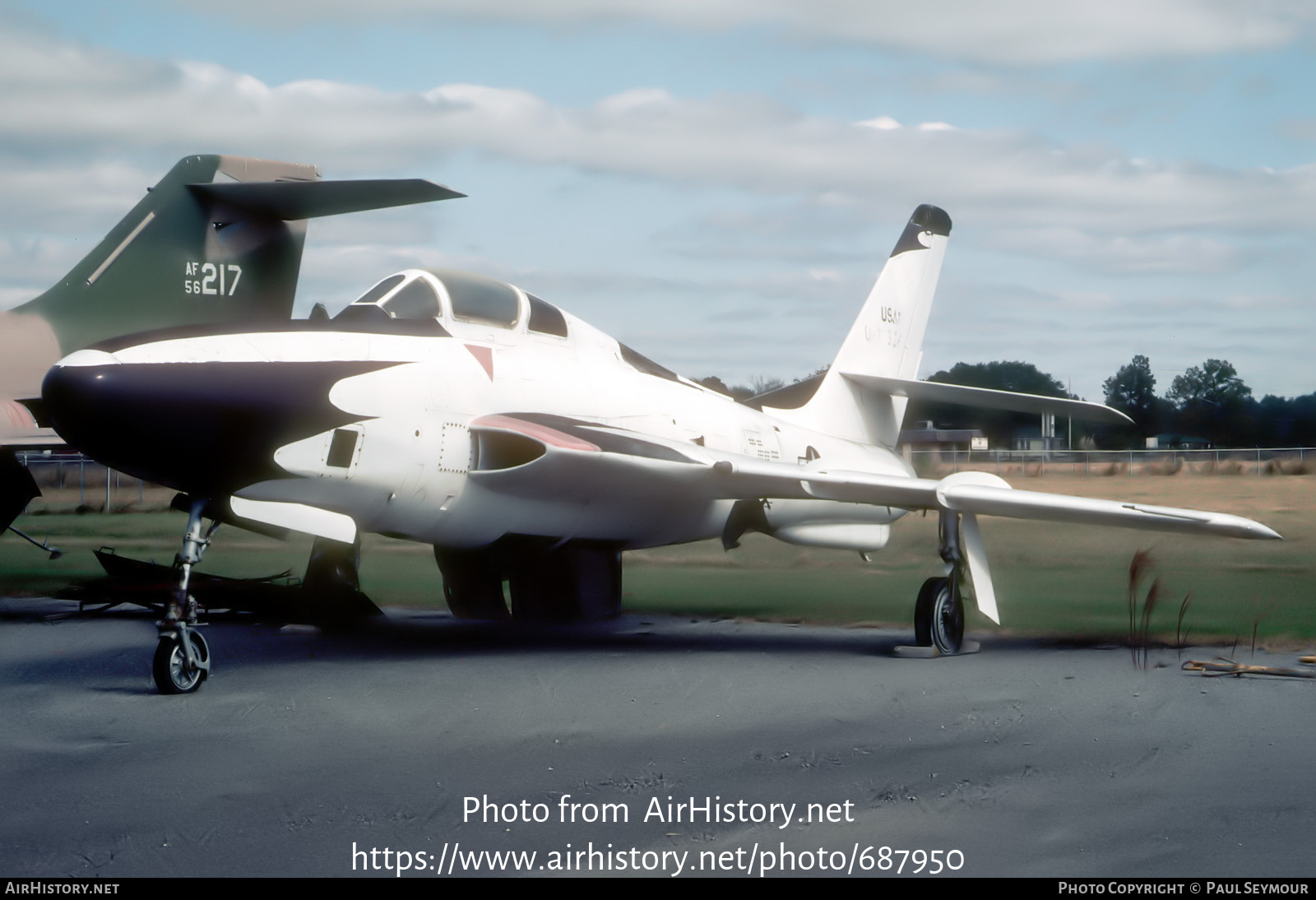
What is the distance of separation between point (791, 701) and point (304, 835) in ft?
11.2

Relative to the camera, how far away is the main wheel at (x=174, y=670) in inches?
262

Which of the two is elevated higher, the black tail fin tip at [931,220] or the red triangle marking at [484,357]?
the black tail fin tip at [931,220]

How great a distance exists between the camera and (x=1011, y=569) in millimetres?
13422

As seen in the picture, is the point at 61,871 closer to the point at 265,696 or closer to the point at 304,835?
the point at 304,835

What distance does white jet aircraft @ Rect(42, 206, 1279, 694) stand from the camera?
6.77 metres

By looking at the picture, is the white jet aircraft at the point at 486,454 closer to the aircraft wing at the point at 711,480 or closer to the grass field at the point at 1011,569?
the aircraft wing at the point at 711,480

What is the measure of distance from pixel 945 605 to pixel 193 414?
6.07m

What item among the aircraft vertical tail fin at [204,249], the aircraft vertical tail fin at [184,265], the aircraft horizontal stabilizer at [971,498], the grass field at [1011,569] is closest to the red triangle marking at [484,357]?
the aircraft horizontal stabilizer at [971,498]

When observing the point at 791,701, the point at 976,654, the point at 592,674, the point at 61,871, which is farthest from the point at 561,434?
the point at 61,871

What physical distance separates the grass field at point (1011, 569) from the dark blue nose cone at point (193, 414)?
5839 mm

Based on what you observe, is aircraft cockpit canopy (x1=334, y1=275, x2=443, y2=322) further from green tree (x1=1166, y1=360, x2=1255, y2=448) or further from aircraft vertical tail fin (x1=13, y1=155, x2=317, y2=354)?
green tree (x1=1166, y1=360, x2=1255, y2=448)

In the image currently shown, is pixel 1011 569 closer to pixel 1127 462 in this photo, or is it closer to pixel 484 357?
pixel 1127 462

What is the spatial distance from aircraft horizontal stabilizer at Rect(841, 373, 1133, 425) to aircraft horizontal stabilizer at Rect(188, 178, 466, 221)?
5.78 metres

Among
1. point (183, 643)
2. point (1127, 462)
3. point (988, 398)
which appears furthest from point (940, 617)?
point (1127, 462)
